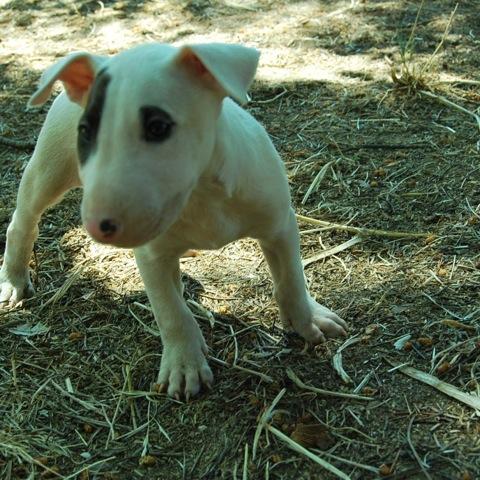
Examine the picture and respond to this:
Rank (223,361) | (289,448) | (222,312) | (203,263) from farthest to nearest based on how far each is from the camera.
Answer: (203,263)
(222,312)
(223,361)
(289,448)

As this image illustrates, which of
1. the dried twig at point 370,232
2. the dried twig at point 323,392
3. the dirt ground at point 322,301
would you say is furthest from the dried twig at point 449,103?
the dried twig at point 323,392

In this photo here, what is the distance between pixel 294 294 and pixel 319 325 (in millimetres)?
208

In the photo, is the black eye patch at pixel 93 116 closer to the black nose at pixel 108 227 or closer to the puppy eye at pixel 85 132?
the puppy eye at pixel 85 132

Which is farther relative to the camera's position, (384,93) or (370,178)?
(384,93)

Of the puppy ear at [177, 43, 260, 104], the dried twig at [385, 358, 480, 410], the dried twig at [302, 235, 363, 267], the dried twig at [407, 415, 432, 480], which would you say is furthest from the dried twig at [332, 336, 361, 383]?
the puppy ear at [177, 43, 260, 104]

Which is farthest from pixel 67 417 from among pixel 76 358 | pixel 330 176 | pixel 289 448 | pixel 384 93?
pixel 384 93

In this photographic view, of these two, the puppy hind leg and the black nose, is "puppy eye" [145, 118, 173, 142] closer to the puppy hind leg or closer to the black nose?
the black nose

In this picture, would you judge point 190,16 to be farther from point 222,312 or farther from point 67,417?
point 67,417

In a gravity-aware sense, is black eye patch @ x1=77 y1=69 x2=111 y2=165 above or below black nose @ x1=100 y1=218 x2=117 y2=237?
above

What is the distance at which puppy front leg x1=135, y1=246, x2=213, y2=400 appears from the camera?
3.42 m

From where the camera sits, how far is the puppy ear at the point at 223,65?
2549mm

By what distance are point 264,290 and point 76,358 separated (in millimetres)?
1018

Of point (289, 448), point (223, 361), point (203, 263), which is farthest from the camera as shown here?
point (203, 263)

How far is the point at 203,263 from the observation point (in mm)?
4516
